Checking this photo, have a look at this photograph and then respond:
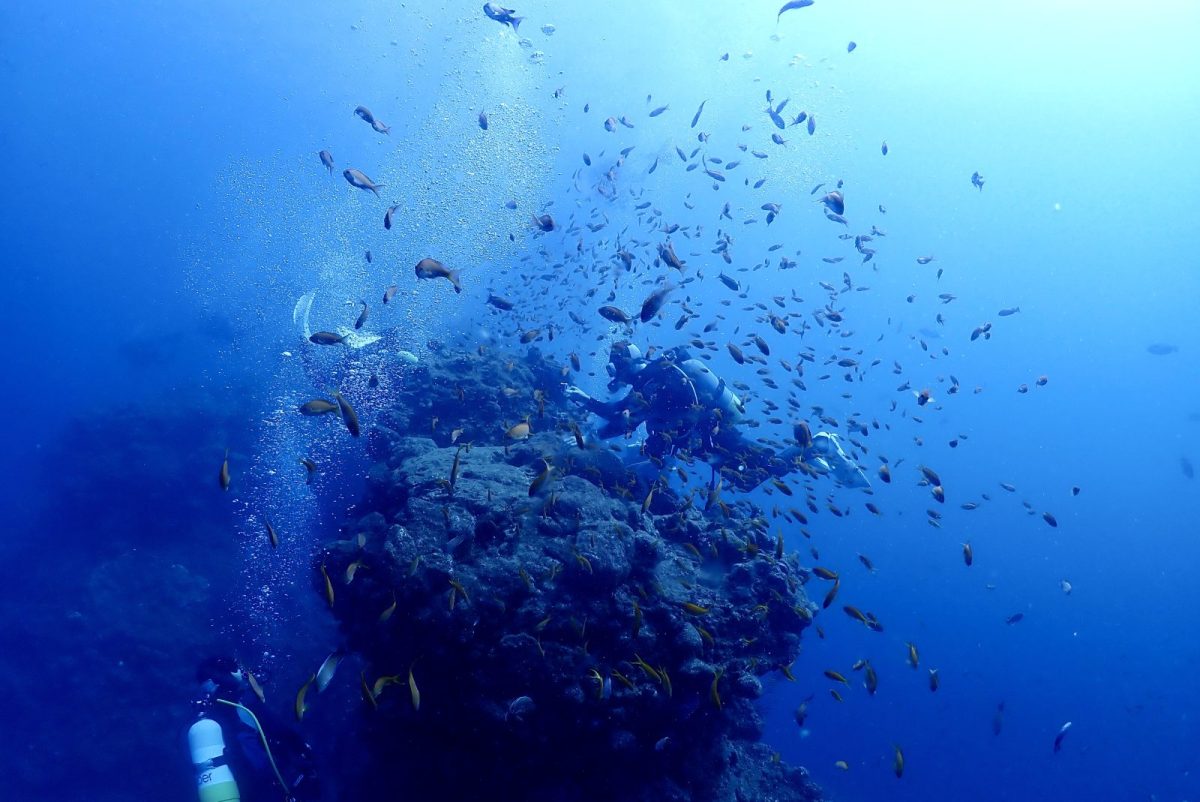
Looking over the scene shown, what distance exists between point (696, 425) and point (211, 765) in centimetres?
809

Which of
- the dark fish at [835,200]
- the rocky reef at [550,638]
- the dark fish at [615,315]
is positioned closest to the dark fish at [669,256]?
the dark fish at [615,315]

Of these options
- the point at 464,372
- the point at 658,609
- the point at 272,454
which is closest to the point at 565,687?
the point at 658,609

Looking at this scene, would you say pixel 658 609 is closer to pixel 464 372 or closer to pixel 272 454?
pixel 464 372

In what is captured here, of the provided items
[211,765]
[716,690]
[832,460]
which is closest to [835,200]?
[832,460]

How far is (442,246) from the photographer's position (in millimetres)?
26938

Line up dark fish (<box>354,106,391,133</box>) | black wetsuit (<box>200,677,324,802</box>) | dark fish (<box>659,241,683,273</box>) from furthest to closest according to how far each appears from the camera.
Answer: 1. dark fish (<box>354,106,391,133</box>)
2. dark fish (<box>659,241,683,273</box>)
3. black wetsuit (<box>200,677,324,802</box>)

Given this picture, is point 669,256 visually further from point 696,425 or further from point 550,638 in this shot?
point 550,638

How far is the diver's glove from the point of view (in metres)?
10.7

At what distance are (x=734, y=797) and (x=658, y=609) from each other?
3434mm

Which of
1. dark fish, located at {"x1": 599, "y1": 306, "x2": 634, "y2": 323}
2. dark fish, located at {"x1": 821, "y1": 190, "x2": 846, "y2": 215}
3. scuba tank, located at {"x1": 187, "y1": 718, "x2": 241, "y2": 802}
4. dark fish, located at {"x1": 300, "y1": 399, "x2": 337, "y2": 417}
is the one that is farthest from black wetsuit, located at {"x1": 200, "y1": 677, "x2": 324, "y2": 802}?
dark fish, located at {"x1": 821, "y1": 190, "x2": 846, "y2": 215}

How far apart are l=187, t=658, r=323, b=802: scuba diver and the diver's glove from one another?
893 cm

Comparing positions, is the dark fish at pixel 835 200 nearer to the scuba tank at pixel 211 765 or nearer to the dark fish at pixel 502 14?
the dark fish at pixel 502 14

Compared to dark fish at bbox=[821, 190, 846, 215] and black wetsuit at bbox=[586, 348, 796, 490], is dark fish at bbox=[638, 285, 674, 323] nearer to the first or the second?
dark fish at bbox=[821, 190, 846, 215]

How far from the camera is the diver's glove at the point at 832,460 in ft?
35.1
